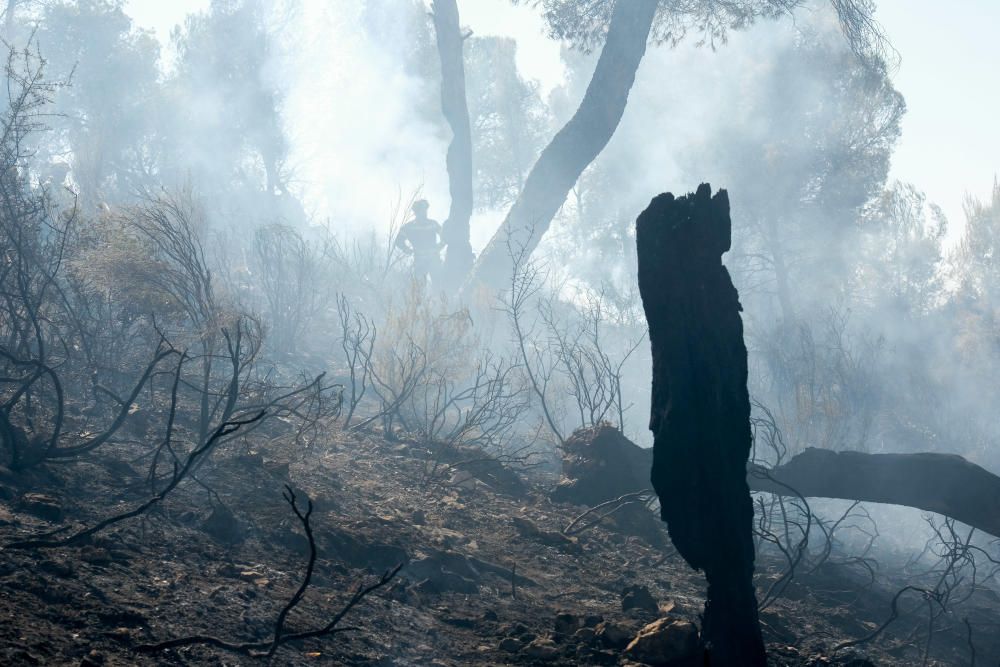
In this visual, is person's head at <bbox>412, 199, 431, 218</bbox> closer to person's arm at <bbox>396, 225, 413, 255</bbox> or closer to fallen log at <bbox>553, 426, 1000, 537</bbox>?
person's arm at <bbox>396, 225, 413, 255</bbox>

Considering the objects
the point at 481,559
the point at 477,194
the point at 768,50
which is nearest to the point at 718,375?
the point at 481,559

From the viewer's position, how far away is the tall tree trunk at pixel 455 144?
18.2 metres

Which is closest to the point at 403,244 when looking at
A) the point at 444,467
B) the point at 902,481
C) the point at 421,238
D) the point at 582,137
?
the point at 421,238

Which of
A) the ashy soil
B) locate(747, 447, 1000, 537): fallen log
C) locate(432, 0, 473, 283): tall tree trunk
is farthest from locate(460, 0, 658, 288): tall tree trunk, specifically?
locate(747, 447, 1000, 537): fallen log

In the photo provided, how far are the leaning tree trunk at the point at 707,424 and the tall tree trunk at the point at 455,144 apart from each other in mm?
14056

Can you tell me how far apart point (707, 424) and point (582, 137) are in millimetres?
12874

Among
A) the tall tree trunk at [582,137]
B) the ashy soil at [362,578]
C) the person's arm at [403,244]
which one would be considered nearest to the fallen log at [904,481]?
the ashy soil at [362,578]

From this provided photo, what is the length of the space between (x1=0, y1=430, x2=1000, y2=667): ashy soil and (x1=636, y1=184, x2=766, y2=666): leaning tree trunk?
38cm

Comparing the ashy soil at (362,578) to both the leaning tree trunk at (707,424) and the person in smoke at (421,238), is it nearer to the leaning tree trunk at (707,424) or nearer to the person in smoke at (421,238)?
the leaning tree trunk at (707,424)

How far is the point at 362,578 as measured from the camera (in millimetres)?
4922

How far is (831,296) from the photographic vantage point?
24562 mm

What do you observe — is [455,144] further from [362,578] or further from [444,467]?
[362,578]

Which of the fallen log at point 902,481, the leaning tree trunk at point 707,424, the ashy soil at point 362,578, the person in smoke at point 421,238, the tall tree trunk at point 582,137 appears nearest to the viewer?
the ashy soil at point 362,578

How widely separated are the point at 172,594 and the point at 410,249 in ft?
46.7
